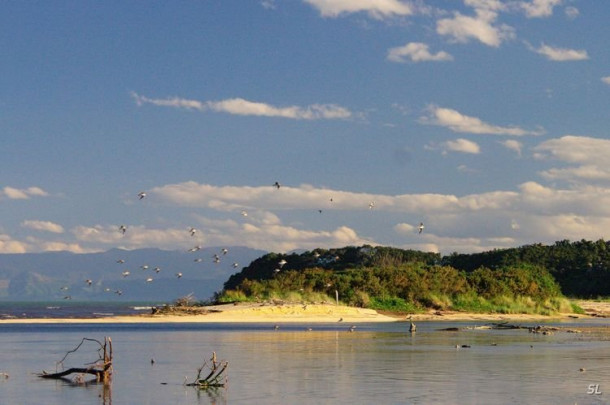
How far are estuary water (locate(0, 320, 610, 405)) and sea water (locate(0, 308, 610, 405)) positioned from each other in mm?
50

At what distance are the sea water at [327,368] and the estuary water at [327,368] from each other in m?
0.05

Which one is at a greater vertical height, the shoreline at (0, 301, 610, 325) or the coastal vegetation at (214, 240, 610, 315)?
the coastal vegetation at (214, 240, 610, 315)

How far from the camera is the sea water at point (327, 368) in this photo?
32.4m

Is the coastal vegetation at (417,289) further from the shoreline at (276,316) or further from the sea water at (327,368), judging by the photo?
the sea water at (327,368)

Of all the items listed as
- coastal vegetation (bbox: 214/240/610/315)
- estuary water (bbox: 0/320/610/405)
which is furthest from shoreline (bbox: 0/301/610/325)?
estuary water (bbox: 0/320/610/405)

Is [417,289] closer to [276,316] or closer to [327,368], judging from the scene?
[276,316]

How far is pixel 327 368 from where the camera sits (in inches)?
1642

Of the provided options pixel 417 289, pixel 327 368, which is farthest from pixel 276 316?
pixel 327 368

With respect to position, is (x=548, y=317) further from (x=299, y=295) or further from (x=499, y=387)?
(x=499, y=387)

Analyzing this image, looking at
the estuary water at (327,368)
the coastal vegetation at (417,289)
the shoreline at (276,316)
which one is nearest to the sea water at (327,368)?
the estuary water at (327,368)

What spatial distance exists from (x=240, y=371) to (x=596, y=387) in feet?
45.5

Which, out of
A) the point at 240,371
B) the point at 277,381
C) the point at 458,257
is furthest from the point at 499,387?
the point at 458,257

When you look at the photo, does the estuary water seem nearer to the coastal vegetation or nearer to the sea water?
the sea water

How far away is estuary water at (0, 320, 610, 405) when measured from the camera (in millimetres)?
32375
